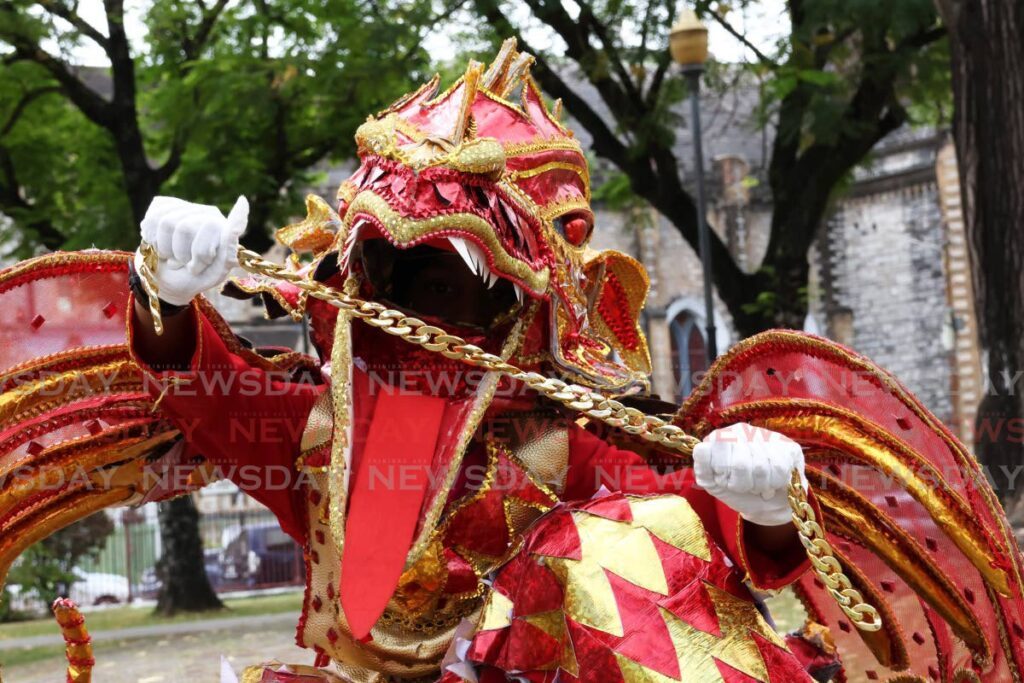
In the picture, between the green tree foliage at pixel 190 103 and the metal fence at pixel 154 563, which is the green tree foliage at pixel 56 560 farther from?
the green tree foliage at pixel 190 103

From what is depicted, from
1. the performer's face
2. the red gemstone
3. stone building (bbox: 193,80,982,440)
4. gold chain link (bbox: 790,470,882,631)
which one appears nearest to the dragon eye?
the red gemstone

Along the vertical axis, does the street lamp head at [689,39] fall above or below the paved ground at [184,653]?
above

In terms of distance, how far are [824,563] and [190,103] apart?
32.7ft

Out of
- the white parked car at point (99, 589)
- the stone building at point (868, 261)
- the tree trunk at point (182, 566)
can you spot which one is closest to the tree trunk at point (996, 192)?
the tree trunk at point (182, 566)

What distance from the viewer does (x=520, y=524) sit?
9.91ft

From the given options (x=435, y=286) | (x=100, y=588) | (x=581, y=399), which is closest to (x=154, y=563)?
(x=100, y=588)

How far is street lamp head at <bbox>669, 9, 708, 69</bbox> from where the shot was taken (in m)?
9.84

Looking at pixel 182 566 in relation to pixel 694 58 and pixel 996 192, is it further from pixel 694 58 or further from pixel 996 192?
pixel 996 192

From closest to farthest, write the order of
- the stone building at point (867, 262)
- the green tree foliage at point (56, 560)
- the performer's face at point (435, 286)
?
the performer's face at point (435, 286)
the green tree foliage at point (56, 560)
the stone building at point (867, 262)

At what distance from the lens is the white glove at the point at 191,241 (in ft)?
8.13

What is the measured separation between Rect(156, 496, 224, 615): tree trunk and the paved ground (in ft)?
3.12

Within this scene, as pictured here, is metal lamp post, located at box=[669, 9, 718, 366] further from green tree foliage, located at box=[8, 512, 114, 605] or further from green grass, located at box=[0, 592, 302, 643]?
green tree foliage, located at box=[8, 512, 114, 605]

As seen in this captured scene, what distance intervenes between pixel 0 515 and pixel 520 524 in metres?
1.32

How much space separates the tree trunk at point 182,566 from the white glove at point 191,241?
10719mm
